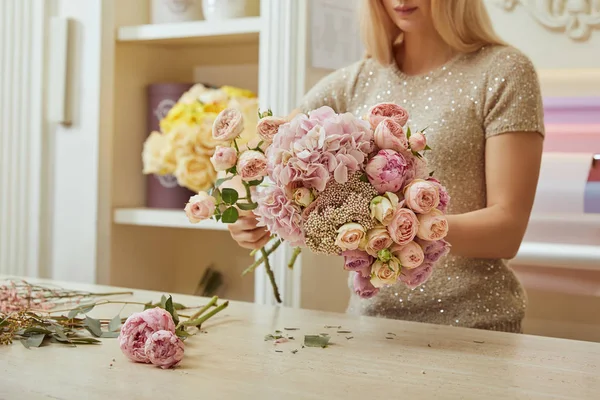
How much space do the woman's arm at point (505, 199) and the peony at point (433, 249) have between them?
37 centimetres

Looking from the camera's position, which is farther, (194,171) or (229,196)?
(194,171)

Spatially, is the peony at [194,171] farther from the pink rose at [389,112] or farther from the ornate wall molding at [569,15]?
the pink rose at [389,112]

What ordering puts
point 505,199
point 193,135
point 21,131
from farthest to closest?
1. point 21,131
2. point 193,135
3. point 505,199

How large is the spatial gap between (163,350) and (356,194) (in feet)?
0.99

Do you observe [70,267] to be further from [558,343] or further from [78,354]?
[558,343]

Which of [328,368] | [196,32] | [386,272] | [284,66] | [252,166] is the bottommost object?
[328,368]

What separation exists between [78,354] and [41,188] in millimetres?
1397

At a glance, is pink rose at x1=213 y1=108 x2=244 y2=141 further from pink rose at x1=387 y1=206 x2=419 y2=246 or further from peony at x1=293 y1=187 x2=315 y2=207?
pink rose at x1=387 y1=206 x2=419 y2=246

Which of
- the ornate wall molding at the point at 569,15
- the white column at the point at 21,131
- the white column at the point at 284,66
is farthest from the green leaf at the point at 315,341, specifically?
the white column at the point at 21,131

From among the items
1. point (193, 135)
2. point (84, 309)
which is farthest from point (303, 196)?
point (193, 135)

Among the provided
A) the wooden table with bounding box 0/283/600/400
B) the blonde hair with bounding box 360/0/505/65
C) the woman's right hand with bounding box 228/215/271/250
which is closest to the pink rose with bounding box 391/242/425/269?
the wooden table with bounding box 0/283/600/400

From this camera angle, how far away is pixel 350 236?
1002mm

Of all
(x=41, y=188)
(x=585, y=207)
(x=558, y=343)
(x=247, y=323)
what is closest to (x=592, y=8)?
(x=585, y=207)

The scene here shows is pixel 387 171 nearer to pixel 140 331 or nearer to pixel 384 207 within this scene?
pixel 384 207
